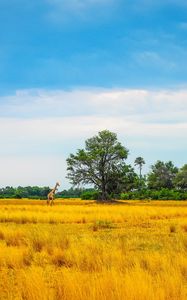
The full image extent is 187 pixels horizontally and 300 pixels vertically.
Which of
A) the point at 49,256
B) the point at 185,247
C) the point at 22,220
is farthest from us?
the point at 22,220

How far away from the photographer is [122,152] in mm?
69438

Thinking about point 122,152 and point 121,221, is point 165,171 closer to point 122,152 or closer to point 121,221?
point 122,152

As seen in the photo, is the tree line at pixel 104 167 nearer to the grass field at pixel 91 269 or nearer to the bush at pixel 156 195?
the bush at pixel 156 195

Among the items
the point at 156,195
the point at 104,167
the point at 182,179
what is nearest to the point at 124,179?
the point at 104,167

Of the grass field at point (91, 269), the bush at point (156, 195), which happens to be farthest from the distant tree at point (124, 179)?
the grass field at point (91, 269)

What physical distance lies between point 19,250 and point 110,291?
574 centimetres

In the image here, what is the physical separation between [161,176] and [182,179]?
15.4 m

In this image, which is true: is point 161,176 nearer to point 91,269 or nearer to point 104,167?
point 104,167

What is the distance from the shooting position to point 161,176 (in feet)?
449

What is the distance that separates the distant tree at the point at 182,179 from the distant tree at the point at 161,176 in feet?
20.4

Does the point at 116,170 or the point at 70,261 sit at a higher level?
the point at 116,170

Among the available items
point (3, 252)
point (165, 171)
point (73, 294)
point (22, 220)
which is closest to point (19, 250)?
point (3, 252)

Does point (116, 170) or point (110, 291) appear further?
point (116, 170)

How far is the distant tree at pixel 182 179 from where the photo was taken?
395 feet
